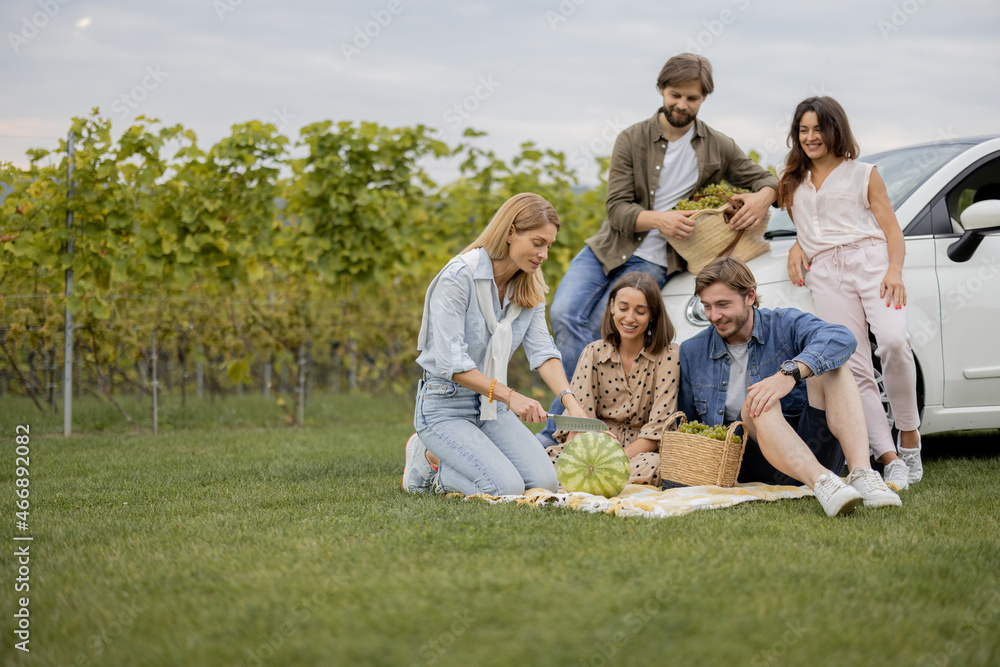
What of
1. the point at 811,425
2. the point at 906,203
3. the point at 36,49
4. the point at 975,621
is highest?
the point at 36,49

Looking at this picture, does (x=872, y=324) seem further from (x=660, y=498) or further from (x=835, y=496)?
(x=660, y=498)

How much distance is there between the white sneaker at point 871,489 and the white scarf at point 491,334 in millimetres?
1735

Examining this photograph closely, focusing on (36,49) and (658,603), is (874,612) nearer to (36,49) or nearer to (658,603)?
(658,603)

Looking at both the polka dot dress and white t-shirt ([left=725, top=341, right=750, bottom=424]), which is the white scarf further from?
white t-shirt ([left=725, top=341, right=750, bottom=424])

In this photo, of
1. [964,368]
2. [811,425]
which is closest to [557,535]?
[811,425]

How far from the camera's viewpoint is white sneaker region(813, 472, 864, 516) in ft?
12.2

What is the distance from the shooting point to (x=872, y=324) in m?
4.70

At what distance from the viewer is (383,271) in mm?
9102

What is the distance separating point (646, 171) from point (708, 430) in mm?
1852

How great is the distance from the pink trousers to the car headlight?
2.14 ft

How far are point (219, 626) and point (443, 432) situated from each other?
2.11m

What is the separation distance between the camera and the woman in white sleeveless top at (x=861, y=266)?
15.3ft

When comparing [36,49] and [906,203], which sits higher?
[36,49]

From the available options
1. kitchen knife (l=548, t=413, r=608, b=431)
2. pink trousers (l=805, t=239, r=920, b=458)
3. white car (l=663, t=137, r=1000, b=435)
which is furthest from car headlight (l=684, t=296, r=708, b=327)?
kitchen knife (l=548, t=413, r=608, b=431)
